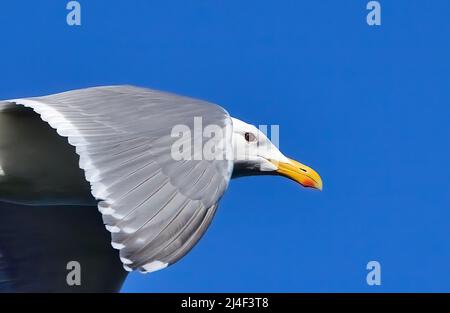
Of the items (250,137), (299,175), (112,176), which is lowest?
(112,176)

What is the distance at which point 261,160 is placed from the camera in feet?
23.1

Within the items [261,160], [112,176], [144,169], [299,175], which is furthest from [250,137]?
[112,176]

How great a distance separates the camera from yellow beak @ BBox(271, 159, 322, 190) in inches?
279

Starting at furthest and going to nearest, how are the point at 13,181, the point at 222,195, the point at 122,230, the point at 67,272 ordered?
the point at 67,272 → the point at 13,181 → the point at 222,195 → the point at 122,230

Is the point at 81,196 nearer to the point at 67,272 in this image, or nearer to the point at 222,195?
the point at 67,272

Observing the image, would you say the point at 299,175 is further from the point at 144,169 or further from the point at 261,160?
the point at 144,169

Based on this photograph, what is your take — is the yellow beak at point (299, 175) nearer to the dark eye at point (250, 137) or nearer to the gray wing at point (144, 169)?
the dark eye at point (250, 137)

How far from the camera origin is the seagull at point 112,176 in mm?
5129

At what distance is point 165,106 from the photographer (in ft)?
19.9

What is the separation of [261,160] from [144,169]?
1743mm

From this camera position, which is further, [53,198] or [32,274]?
[32,274]
